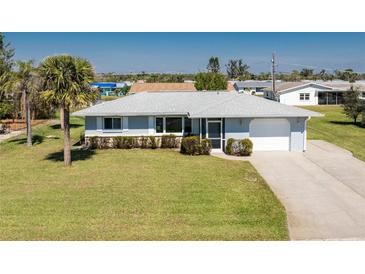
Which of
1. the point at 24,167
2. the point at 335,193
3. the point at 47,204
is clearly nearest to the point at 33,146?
the point at 24,167

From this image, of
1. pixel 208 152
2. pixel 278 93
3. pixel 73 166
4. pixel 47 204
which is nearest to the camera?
pixel 47 204

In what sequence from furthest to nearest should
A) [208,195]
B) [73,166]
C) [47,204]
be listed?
[73,166] → [208,195] → [47,204]

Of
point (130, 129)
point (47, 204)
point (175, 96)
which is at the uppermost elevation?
point (175, 96)

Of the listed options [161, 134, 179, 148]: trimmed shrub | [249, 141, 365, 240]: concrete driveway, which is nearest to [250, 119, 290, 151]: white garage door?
[249, 141, 365, 240]: concrete driveway

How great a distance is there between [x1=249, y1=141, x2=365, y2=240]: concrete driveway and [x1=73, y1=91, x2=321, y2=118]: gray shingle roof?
237 centimetres

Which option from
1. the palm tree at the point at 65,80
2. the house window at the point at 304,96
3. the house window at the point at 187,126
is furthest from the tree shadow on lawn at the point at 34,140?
the house window at the point at 304,96

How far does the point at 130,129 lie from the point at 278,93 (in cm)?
3822

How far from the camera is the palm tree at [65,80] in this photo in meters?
18.1

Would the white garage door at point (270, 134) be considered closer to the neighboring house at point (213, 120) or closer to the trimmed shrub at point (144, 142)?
the neighboring house at point (213, 120)

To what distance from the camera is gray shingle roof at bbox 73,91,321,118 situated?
910 inches

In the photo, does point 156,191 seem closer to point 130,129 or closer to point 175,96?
point 130,129

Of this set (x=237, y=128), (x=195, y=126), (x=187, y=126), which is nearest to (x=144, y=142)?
(x=187, y=126)

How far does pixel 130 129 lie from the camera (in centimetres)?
2517

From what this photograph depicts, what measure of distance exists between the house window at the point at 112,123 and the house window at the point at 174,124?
113 inches
